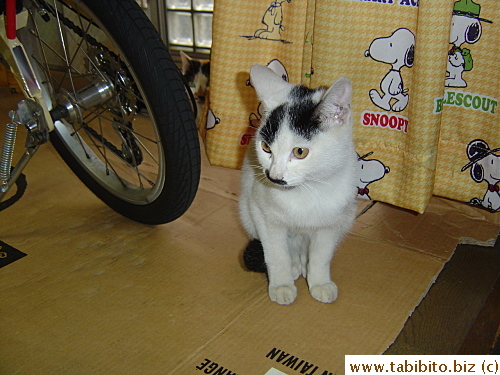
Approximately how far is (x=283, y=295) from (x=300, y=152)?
1.23ft

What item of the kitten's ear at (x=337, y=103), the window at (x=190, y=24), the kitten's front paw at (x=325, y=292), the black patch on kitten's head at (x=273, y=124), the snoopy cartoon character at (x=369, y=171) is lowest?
the kitten's front paw at (x=325, y=292)

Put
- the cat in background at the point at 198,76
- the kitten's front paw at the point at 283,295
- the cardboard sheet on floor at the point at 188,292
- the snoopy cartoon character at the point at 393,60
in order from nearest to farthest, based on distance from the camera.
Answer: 1. the cardboard sheet on floor at the point at 188,292
2. the kitten's front paw at the point at 283,295
3. the snoopy cartoon character at the point at 393,60
4. the cat in background at the point at 198,76

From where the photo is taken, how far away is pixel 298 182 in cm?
96

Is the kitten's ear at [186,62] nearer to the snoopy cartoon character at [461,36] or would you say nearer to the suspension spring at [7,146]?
the suspension spring at [7,146]

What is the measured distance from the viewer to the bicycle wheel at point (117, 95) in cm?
107

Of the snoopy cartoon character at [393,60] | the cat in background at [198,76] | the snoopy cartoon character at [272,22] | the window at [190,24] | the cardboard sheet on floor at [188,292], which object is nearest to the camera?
the cardboard sheet on floor at [188,292]

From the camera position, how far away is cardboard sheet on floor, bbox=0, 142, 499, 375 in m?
0.99

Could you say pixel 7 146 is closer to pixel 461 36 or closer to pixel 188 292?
pixel 188 292

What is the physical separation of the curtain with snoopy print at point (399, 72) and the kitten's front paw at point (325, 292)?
398 millimetres

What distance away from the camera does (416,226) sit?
1.45m

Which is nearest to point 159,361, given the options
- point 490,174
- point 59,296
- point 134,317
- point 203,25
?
point 134,317

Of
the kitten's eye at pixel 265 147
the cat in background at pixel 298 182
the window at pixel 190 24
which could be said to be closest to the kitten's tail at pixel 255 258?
the cat in background at pixel 298 182

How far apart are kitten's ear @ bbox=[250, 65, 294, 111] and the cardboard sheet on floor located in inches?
18.7

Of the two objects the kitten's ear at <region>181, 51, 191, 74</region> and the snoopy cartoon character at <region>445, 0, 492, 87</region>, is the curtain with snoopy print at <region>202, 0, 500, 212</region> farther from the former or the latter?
the kitten's ear at <region>181, 51, 191, 74</region>
